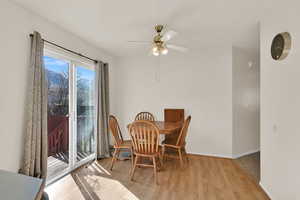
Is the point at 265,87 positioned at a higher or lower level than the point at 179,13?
lower

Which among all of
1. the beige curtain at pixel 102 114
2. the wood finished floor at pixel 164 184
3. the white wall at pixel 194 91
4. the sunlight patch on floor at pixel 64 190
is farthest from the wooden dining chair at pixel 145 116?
the sunlight patch on floor at pixel 64 190

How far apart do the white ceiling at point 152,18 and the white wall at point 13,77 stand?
22 cm

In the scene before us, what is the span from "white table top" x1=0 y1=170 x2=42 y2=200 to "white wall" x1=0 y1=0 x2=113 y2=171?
116 cm

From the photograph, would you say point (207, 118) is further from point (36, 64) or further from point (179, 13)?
point (36, 64)

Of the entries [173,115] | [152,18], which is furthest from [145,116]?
[152,18]

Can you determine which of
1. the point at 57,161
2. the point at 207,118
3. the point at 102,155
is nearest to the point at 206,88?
the point at 207,118

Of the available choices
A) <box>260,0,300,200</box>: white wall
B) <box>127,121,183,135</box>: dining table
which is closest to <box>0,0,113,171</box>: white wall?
<box>127,121,183,135</box>: dining table

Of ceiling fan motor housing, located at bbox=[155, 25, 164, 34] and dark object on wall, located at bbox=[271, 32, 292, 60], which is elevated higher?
ceiling fan motor housing, located at bbox=[155, 25, 164, 34]

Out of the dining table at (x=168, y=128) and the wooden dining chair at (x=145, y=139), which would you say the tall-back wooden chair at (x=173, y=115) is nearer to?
the dining table at (x=168, y=128)

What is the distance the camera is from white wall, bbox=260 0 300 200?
146cm

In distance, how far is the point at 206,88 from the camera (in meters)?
3.43

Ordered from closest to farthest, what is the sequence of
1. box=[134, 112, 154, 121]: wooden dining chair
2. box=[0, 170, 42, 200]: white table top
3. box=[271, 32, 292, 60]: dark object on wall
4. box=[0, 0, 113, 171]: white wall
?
box=[0, 170, 42, 200]: white table top
box=[271, 32, 292, 60]: dark object on wall
box=[0, 0, 113, 171]: white wall
box=[134, 112, 154, 121]: wooden dining chair

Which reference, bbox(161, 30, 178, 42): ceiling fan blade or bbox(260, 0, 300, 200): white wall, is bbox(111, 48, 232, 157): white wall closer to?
bbox(260, 0, 300, 200): white wall

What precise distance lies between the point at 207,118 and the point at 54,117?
10.3ft
